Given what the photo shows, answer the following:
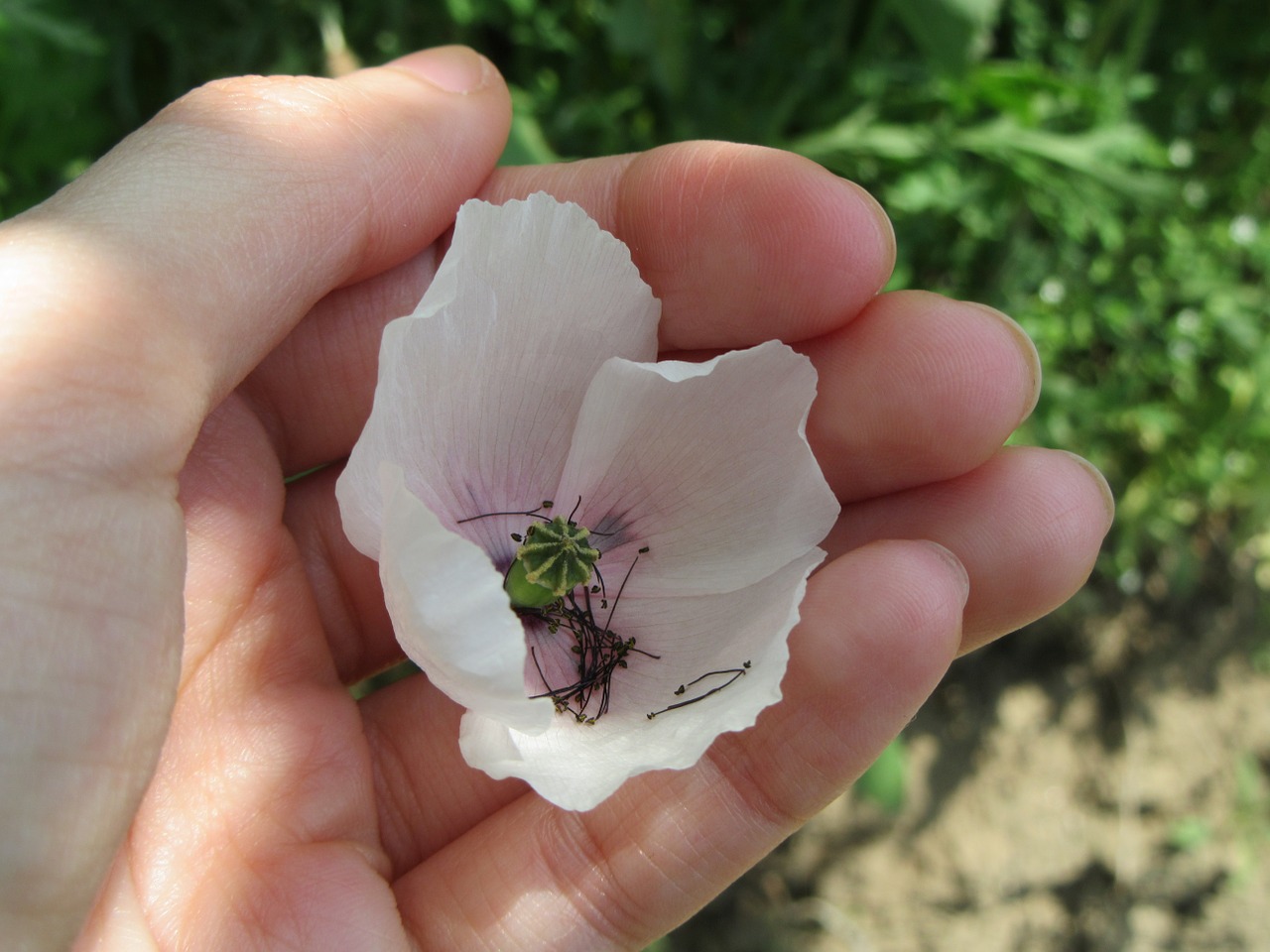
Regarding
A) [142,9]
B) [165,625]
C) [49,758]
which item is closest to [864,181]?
[142,9]

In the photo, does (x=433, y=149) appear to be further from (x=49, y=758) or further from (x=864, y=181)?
(x=864, y=181)

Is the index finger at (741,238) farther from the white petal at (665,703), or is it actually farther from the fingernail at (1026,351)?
the white petal at (665,703)

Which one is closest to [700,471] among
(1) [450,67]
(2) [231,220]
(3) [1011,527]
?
(3) [1011,527]

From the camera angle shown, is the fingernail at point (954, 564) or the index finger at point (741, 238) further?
the index finger at point (741, 238)

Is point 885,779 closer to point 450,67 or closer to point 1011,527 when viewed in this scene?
point 1011,527

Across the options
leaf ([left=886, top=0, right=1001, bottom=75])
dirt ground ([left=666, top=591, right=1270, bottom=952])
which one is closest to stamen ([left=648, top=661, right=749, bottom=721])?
leaf ([left=886, top=0, right=1001, bottom=75])

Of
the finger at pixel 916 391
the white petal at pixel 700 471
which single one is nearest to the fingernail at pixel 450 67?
the white petal at pixel 700 471

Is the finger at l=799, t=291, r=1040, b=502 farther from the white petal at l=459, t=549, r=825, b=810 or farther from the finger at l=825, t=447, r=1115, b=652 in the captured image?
the white petal at l=459, t=549, r=825, b=810
